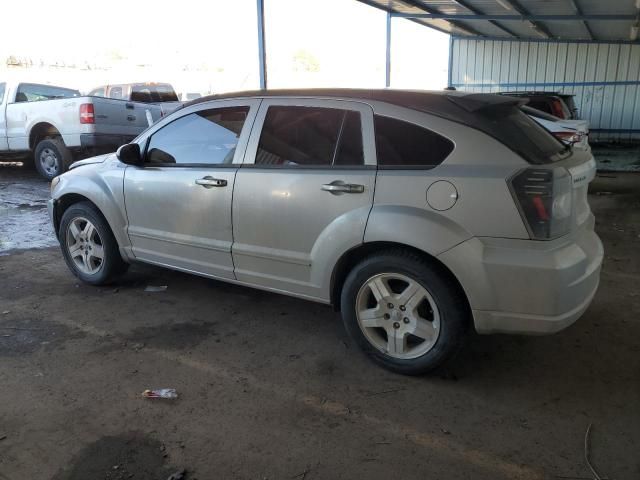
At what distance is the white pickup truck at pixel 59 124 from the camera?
9992 millimetres

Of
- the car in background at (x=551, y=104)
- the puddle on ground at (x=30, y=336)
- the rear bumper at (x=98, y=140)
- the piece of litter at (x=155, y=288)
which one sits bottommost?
the puddle on ground at (x=30, y=336)

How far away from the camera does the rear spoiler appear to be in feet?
10.6

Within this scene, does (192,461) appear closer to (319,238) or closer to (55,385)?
(55,385)

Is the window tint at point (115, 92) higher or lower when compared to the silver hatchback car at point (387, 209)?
higher

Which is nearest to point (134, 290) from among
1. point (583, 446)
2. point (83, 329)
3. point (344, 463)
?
point (83, 329)

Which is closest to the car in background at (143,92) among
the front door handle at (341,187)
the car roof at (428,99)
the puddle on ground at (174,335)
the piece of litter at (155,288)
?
A: the piece of litter at (155,288)

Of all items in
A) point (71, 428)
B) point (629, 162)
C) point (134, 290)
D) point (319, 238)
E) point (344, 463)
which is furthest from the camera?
point (629, 162)

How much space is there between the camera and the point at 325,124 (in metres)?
3.59

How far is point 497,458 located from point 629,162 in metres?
14.3

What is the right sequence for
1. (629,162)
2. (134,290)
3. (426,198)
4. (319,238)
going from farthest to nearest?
(629,162), (134,290), (319,238), (426,198)

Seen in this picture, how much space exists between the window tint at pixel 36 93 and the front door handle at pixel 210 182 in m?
8.72

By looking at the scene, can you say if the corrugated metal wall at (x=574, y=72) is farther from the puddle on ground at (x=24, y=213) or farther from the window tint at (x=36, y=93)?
the puddle on ground at (x=24, y=213)

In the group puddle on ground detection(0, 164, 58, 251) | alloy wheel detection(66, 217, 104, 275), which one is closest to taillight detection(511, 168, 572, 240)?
alloy wheel detection(66, 217, 104, 275)

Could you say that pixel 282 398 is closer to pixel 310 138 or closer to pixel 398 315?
pixel 398 315
